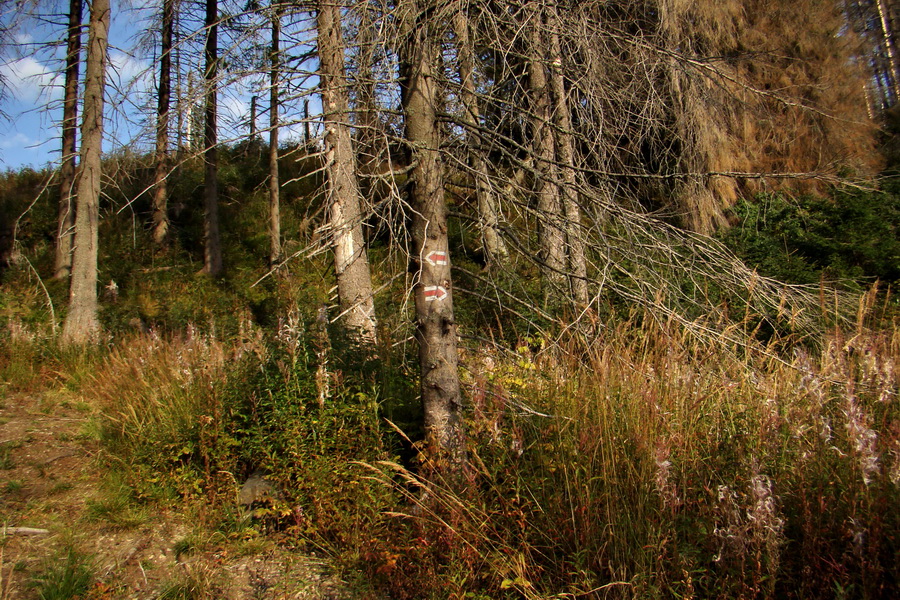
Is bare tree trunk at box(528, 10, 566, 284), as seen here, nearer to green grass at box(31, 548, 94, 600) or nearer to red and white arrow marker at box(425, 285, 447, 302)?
red and white arrow marker at box(425, 285, 447, 302)

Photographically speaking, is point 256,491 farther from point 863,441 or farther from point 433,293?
point 863,441

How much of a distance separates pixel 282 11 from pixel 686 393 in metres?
3.58

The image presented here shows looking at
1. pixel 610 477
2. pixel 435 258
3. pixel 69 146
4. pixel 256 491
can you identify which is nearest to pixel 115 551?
pixel 256 491

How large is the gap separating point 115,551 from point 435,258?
273 centimetres

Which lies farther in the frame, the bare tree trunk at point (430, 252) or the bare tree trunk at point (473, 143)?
the bare tree trunk at point (430, 252)

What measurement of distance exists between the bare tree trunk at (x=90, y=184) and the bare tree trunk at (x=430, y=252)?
7.57m

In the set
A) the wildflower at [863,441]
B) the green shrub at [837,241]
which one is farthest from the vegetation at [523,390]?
the green shrub at [837,241]

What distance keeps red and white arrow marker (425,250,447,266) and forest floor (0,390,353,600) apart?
1.89 metres

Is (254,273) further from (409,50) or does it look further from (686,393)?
(686,393)

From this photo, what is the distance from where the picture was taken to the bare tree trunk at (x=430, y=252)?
3.24 metres

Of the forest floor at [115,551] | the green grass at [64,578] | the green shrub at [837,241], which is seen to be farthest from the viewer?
the green shrub at [837,241]

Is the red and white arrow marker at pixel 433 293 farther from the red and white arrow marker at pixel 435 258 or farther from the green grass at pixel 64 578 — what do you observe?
the green grass at pixel 64 578

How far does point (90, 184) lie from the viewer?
8.62 meters

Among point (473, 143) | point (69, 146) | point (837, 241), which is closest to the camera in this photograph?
point (473, 143)
